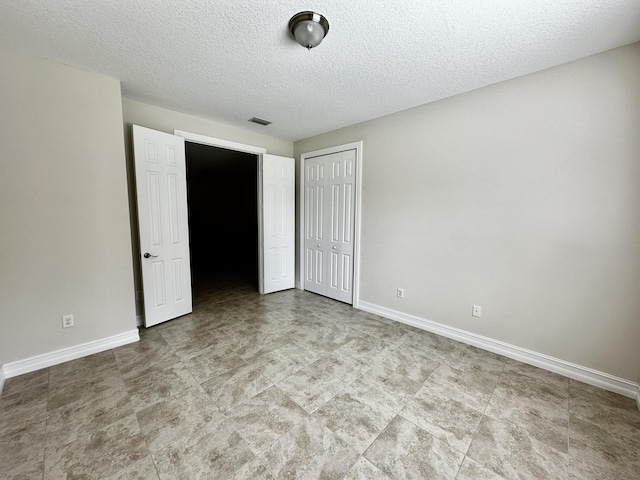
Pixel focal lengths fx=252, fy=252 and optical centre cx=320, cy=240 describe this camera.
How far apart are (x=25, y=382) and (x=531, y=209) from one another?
4.43 meters

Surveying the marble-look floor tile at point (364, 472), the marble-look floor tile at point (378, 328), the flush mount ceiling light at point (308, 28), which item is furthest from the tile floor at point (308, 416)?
the flush mount ceiling light at point (308, 28)

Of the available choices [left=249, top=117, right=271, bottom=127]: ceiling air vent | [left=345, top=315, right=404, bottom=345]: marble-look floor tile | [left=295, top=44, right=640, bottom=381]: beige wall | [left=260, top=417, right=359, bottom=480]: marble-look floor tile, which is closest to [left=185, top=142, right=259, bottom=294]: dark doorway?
[left=249, top=117, right=271, bottom=127]: ceiling air vent

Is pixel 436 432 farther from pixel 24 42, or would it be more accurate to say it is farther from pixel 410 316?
pixel 24 42

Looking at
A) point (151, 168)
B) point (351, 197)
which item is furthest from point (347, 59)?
point (151, 168)

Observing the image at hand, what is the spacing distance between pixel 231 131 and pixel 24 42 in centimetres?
199

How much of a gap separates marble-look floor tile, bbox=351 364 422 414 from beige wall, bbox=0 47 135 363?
2.42 m

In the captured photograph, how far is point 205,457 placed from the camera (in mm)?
1385

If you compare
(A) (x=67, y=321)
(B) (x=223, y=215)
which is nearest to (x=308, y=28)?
(A) (x=67, y=321)

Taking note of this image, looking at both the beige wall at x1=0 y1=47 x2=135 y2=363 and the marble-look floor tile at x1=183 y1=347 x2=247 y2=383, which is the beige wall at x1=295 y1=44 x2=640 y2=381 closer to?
the marble-look floor tile at x1=183 y1=347 x2=247 y2=383

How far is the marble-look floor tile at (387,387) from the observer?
1.82 metres

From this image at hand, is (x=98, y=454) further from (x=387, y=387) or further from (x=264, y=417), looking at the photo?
(x=387, y=387)

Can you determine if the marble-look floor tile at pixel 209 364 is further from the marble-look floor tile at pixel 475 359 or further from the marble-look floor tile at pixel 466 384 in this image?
the marble-look floor tile at pixel 475 359

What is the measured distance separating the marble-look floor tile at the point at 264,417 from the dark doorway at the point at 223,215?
4.69 m

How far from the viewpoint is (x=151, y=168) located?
2.78 meters
